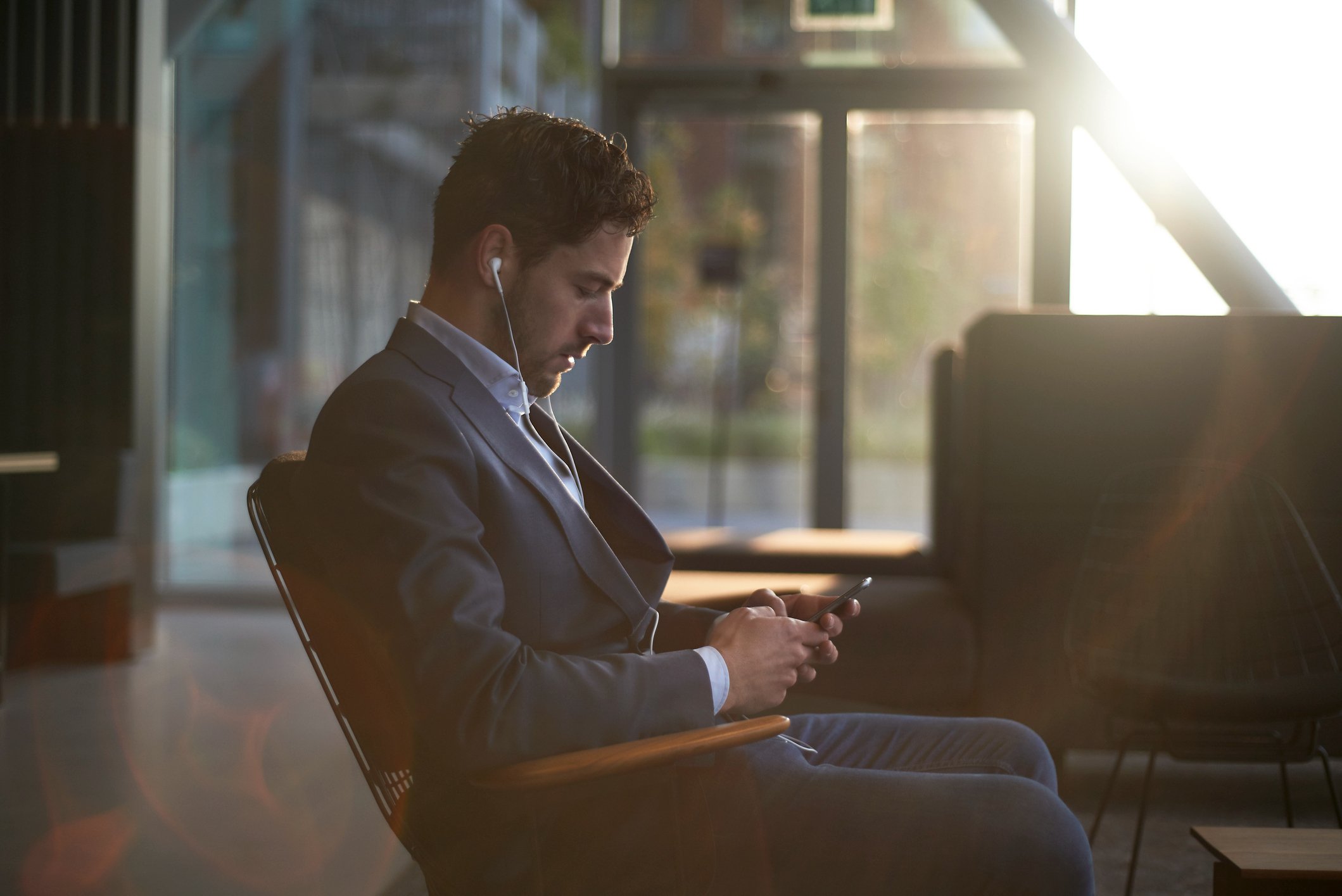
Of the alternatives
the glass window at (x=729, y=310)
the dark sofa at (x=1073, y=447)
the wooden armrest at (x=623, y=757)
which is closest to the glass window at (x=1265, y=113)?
the glass window at (x=729, y=310)

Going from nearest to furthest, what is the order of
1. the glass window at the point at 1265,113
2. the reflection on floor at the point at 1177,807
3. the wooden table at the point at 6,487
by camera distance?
the reflection on floor at the point at 1177,807 < the wooden table at the point at 6,487 < the glass window at the point at 1265,113

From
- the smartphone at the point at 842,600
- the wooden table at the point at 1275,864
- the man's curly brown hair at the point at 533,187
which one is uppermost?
the man's curly brown hair at the point at 533,187

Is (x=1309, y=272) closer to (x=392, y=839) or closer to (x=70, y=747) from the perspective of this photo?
(x=392, y=839)

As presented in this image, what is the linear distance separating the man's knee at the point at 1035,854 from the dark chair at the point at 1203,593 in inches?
48.8

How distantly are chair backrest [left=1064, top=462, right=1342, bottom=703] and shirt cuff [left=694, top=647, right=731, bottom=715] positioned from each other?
5.06 ft

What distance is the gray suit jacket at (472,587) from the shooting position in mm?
1080

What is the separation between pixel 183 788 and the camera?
2.91 metres

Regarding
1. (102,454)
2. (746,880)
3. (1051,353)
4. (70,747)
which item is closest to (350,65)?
(102,454)

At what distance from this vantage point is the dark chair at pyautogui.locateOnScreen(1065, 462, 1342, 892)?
2.52 metres

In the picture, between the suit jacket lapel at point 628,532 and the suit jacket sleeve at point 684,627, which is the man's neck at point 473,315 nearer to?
the suit jacket lapel at point 628,532

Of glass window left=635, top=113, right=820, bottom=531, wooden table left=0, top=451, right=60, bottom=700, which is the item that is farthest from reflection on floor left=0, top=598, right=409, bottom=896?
glass window left=635, top=113, right=820, bottom=531

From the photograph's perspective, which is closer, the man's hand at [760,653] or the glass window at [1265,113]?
the man's hand at [760,653]

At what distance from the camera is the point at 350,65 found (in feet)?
20.6

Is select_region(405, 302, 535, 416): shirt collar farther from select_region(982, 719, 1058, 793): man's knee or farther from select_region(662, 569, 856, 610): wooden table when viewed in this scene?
select_region(662, 569, 856, 610): wooden table
